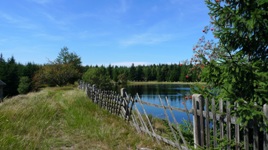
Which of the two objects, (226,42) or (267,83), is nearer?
(267,83)

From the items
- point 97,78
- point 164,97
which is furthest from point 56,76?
point 164,97

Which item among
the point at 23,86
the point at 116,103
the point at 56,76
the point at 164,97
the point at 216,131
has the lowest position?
the point at 164,97

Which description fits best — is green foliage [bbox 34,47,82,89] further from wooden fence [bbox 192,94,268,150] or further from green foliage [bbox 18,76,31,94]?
wooden fence [bbox 192,94,268,150]

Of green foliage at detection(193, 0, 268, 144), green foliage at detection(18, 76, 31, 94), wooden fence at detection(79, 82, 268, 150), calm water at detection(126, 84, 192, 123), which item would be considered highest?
green foliage at detection(193, 0, 268, 144)

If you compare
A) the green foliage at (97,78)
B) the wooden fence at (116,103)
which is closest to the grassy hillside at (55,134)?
the wooden fence at (116,103)

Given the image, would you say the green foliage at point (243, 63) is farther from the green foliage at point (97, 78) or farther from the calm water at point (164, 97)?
the green foliage at point (97, 78)

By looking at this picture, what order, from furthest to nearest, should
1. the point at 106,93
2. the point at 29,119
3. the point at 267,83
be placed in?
1. the point at 106,93
2. the point at 29,119
3. the point at 267,83

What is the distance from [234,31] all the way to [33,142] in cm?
436

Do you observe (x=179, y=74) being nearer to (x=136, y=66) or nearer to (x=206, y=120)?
(x=136, y=66)

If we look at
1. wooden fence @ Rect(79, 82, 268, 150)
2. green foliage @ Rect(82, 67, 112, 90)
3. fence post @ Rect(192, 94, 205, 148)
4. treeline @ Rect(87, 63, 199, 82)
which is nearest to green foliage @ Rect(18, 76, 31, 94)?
green foliage @ Rect(82, 67, 112, 90)

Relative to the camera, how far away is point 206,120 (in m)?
4.00

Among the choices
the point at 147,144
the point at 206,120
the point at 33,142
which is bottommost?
the point at 147,144

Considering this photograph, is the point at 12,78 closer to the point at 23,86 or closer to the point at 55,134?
the point at 23,86

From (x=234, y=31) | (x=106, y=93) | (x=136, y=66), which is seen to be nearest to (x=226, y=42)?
(x=234, y=31)
